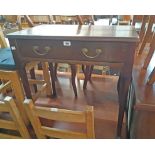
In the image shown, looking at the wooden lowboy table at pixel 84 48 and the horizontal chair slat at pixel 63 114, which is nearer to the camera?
the horizontal chair slat at pixel 63 114

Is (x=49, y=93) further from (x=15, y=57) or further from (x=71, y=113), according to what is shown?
(x=71, y=113)

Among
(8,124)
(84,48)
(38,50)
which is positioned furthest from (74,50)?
(8,124)

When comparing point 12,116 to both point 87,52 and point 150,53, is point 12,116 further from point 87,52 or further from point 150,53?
point 150,53

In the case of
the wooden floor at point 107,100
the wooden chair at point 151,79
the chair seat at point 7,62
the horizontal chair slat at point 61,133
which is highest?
the chair seat at point 7,62

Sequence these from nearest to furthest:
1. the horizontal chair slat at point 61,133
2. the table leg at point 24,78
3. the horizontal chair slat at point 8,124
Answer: the horizontal chair slat at point 61,133, the horizontal chair slat at point 8,124, the table leg at point 24,78

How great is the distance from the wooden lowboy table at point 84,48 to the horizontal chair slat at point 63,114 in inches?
12.9

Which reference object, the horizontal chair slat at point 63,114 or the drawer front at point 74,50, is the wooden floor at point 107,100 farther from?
the horizontal chair slat at point 63,114

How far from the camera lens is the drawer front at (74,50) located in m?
0.78

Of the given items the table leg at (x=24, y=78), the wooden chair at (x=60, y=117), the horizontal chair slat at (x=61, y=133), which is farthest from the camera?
the table leg at (x=24, y=78)

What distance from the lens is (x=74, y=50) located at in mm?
836

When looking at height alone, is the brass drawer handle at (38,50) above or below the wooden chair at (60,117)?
above

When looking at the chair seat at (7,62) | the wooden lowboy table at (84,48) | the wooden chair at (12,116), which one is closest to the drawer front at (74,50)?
the wooden lowboy table at (84,48)

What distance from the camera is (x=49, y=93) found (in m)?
1.43
